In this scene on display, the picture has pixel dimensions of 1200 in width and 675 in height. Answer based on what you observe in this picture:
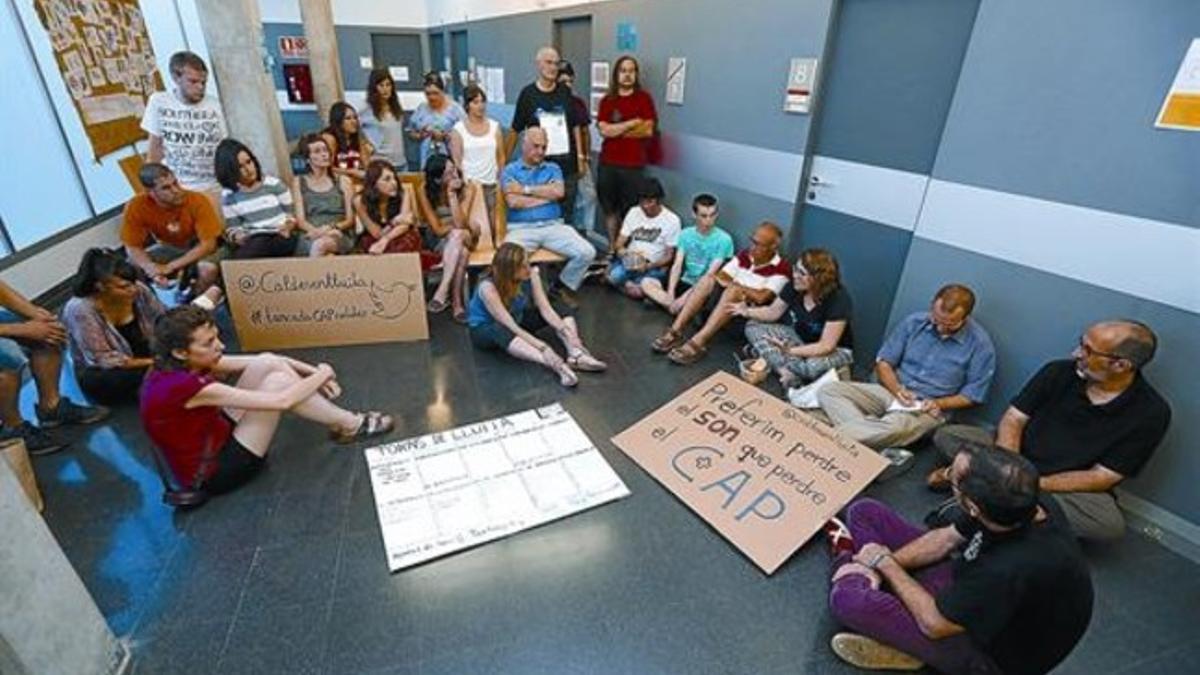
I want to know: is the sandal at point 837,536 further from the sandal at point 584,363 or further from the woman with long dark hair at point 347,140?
the woman with long dark hair at point 347,140

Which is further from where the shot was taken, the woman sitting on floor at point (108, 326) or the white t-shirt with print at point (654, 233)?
the white t-shirt with print at point (654, 233)

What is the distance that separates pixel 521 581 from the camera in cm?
170

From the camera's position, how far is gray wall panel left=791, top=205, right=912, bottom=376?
2.84m

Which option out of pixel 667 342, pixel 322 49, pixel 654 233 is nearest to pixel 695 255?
pixel 654 233

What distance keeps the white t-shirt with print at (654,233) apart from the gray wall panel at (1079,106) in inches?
66.2

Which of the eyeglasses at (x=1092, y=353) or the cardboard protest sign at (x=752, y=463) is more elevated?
the eyeglasses at (x=1092, y=353)

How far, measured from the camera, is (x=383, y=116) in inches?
181

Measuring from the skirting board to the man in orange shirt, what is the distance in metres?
4.44

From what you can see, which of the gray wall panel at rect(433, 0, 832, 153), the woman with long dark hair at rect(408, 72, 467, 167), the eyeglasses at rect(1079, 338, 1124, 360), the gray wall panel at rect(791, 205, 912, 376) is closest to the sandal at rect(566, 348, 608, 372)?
the gray wall panel at rect(791, 205, 912, 376)

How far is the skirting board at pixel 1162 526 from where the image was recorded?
1.93m

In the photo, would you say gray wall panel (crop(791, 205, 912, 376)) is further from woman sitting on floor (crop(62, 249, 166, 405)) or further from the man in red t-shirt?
woman sitting on floor (crop(62, 249, 166, 405))

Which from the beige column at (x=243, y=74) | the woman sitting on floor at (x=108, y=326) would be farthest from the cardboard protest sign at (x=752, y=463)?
the beige column at (x=243, y=74)

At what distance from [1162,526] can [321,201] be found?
453 cm

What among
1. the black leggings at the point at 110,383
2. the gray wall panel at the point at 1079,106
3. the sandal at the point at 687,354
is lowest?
the sandal at the point at 687,354
